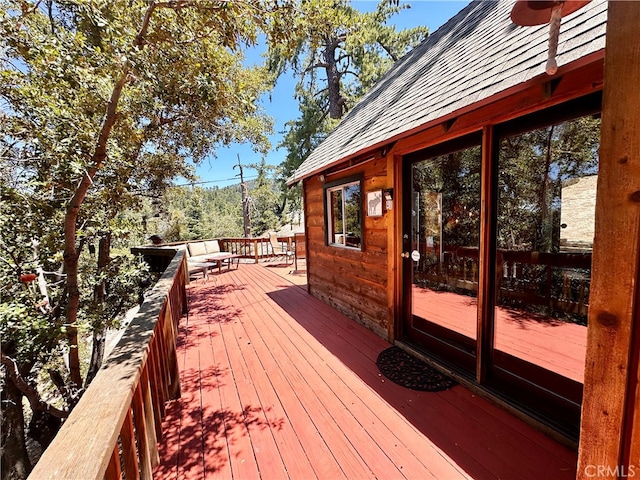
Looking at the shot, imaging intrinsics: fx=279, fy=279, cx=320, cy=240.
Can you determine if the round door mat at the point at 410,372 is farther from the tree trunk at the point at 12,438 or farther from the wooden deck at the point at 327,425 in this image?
the tree trunk at the point at 12,438

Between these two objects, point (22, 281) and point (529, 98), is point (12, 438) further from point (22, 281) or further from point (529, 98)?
point (529, 98)

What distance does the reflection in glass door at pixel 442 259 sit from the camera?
270cm

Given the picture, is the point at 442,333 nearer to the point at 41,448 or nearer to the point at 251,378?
the point at 251,378

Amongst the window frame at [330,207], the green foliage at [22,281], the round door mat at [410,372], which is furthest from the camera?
the window frame at [330,207]

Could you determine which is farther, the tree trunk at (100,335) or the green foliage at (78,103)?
the tree trunk at (100,335)

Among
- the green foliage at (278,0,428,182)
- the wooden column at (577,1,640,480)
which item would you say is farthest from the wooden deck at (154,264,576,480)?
the green foliage at (278,0,428,182)

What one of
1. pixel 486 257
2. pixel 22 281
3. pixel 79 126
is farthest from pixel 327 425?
pixel 22 281

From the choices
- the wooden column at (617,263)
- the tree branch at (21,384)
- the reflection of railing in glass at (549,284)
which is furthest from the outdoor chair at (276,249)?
the wooden column at (617,263)

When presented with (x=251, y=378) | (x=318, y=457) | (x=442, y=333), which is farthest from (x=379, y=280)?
(x=318, y=457)

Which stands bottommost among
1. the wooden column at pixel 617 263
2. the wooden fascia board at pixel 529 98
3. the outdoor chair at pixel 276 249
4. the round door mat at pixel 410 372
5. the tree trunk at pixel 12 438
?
the tree trunk at pixel 12 438

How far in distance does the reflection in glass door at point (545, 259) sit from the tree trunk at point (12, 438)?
5.40m

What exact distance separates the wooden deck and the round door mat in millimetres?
83

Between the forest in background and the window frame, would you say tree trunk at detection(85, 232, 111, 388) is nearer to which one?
the forest in background

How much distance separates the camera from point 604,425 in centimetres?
80
